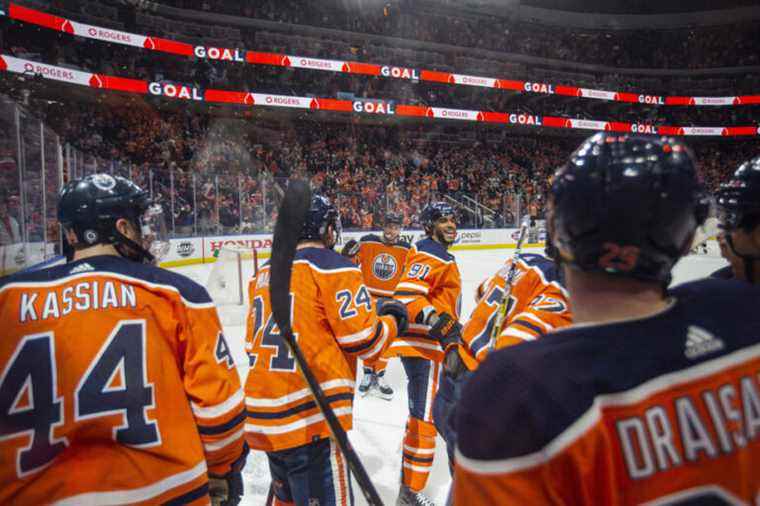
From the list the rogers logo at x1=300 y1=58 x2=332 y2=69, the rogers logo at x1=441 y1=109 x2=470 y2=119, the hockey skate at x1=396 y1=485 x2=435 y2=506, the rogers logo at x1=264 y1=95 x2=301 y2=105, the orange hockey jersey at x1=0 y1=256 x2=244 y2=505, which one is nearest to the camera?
the orange hockey jersey at x1=0 y1=256 x2=244 y2=505

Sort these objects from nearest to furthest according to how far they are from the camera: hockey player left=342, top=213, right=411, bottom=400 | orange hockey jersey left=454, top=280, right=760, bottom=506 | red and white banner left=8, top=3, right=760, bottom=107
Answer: orange hockey jersey left=454, top=280, right=760, bottom=506 → hockey player left=342, top=213, right=411, bottom=400 → red and white banner left=8, top=3, right=760, bottom=107

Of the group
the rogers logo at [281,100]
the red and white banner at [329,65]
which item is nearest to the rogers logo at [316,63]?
the red and white banner at [329,65]

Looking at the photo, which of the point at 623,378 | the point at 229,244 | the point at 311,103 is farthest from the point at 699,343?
the point at 311,103

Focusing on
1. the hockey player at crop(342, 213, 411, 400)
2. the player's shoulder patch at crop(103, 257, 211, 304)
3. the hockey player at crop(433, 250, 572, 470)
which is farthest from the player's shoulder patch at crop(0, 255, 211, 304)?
the hockey player at crop(342, 213, 411, 400)

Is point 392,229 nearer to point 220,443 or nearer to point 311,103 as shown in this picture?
point 220,443

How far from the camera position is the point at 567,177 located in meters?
0.75

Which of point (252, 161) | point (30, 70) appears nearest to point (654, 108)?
point (252, 161)

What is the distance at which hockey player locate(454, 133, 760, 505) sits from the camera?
0.63m

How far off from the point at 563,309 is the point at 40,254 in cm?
519

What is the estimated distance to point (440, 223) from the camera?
3016 mm

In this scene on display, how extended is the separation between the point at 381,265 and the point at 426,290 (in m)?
1.71

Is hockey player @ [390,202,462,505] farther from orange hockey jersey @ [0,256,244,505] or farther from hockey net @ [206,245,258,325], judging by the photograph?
hockey net @ [206,245,258,325]

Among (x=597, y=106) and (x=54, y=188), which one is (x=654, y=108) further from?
(x=54, y=188)

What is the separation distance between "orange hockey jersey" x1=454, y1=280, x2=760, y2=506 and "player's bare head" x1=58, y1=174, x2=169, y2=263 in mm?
1254
